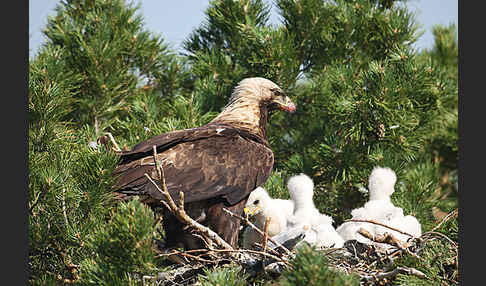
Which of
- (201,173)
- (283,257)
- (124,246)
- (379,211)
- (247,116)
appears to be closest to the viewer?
(124,246)

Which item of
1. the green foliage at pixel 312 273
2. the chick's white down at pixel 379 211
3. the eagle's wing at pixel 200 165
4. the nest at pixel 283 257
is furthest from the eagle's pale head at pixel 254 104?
the green foliage at pixel 312 273

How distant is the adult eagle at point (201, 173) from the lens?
4.04 m

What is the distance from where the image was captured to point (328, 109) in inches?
214

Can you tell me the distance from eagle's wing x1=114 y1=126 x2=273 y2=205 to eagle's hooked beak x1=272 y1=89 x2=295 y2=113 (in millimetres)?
930

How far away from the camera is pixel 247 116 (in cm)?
521

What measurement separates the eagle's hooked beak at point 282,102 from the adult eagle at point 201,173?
84cm

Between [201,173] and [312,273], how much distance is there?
1840mm

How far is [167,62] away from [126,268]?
380 cm

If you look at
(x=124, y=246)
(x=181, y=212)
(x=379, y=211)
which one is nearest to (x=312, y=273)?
(x=124, y=246)

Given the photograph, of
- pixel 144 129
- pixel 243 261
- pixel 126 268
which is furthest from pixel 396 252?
pixel 144 129

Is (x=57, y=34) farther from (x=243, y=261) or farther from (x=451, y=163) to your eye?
(x=451, y=163)

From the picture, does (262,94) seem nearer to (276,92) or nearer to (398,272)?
(276,92)

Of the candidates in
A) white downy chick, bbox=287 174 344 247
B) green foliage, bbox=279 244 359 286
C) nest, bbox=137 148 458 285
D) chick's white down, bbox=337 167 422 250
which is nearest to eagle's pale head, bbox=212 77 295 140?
white downy chick, bbox=287 174 344 247

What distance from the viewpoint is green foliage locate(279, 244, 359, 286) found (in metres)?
2.46
